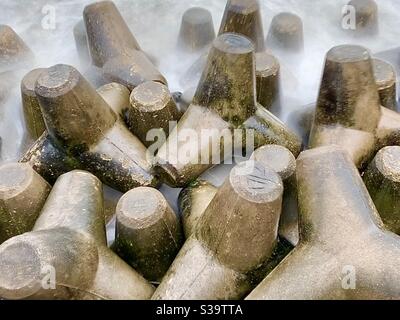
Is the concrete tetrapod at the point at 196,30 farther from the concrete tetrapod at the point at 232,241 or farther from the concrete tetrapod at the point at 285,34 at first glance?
the concrete tetrapod at the point at 232,241

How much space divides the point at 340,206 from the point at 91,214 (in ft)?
1.77

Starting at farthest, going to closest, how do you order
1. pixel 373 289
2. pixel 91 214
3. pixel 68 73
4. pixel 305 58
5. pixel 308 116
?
pixel 305 58, pixel 308 116, pixel 68 73, pixel 91 214, pixel 373 289

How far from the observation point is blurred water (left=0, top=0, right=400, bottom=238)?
1.86 m

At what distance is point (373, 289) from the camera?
3.43 ft

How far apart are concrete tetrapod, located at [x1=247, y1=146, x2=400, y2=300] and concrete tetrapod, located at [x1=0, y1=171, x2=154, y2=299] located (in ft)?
0.98

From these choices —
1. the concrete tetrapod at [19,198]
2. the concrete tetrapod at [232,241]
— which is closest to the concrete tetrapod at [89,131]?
the concrete tetrapod at [19,198]

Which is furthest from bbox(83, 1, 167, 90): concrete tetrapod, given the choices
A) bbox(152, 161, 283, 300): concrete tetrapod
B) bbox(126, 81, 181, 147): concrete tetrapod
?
bbox(152, 161, 283, 300): concrete tetrapod

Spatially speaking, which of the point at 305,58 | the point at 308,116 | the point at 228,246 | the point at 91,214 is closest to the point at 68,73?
the point at 91,214

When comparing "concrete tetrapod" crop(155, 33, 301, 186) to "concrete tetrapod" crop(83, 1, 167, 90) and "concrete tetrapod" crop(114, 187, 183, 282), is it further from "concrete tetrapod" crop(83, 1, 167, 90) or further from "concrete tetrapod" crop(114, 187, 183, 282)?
"concrete tetrapod" crop(83, 1, 167, 90)

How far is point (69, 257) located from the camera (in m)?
1.08

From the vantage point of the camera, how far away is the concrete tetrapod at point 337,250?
1055 mm

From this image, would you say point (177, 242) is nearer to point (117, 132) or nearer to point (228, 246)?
point (228, 246)

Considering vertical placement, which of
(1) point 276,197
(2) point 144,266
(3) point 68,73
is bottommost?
(2) point 144,266

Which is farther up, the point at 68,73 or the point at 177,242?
the point at 68,73
